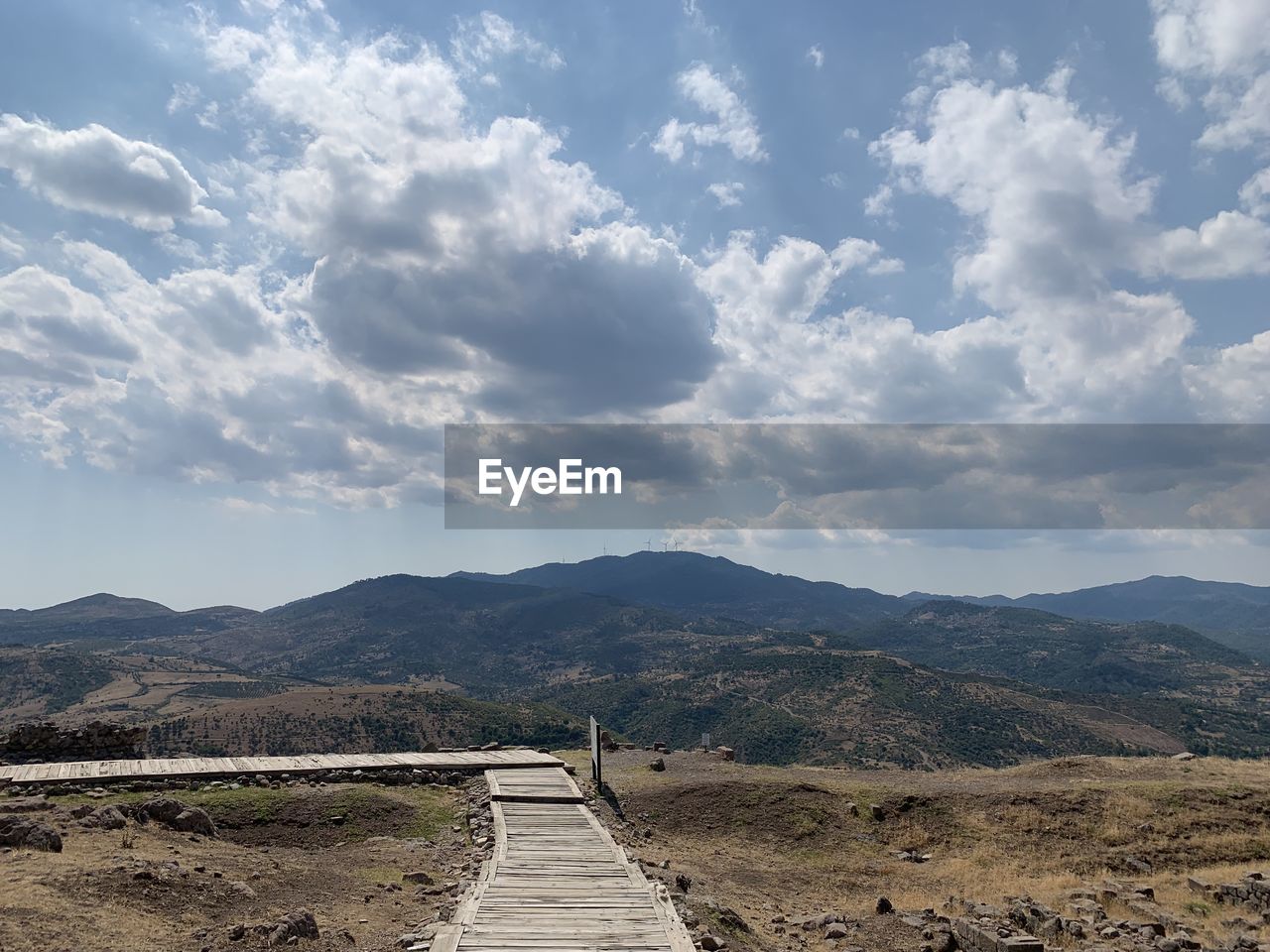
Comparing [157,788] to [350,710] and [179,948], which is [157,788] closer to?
[179,948]

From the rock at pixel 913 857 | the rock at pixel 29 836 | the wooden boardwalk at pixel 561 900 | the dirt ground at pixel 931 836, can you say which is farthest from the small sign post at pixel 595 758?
the rock at pixel 29 836

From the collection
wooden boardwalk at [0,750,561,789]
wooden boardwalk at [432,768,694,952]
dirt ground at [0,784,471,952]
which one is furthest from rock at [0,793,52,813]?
wooden boardwalk at [432,768,694,952]

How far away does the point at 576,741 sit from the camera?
111 m

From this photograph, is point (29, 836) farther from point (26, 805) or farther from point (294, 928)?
point (294, 928)

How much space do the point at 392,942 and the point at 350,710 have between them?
12897 centimetres

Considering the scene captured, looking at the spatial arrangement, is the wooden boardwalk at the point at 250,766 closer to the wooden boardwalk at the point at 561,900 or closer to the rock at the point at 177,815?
the rock at the point at 177,815

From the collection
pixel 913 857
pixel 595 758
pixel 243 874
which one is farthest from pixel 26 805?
pixel 913 857

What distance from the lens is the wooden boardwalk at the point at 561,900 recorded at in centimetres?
1178

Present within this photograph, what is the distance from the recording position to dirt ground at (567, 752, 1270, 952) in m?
19.3

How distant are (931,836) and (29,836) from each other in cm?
2375

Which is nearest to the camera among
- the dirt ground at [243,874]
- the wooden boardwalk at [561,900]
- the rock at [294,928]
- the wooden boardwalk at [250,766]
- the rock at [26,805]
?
the wooden boardwalk at [561,900]

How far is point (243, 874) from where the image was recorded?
54.6 feet

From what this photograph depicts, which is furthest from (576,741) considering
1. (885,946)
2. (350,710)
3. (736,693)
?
(885,946)

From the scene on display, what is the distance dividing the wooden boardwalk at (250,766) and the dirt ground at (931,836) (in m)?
4.38
